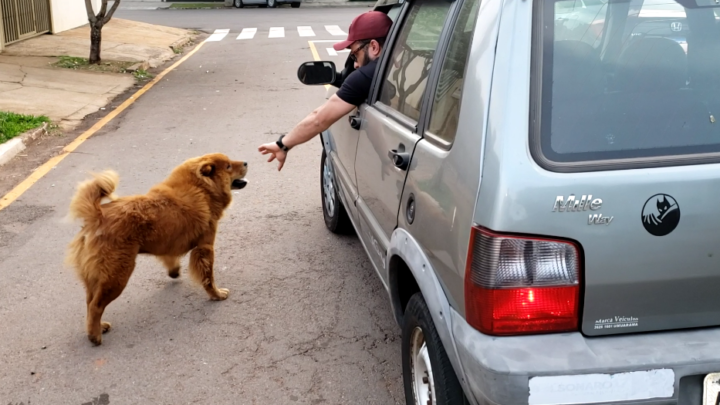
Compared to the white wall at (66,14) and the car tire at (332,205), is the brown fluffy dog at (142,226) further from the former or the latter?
the white wall at (66,14)

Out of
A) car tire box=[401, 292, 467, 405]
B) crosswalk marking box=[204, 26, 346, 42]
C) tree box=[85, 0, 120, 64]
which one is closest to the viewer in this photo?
car tire box=[401, 292, 467, 405]

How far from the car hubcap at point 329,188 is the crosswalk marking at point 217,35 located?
17145mm

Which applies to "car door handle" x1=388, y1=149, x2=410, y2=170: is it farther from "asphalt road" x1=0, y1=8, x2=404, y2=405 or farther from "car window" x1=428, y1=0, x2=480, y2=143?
"asphalt road" x1=0, y1=8, x2=404, y2=405

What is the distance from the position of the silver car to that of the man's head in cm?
180

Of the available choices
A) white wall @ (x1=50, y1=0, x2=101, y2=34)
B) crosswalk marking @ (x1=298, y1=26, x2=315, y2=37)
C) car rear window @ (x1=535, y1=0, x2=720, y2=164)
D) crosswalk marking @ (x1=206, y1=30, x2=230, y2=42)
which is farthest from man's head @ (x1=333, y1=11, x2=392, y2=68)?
crosswalk marking @ (x1=298, y1=26, x2=315, y2=37)

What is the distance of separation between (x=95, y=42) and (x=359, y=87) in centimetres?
1225

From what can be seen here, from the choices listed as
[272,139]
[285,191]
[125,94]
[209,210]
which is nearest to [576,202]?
[209,210]

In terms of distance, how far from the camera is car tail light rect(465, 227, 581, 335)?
221 cm

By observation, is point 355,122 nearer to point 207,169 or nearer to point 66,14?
point 207,169

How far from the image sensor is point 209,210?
14.7ft

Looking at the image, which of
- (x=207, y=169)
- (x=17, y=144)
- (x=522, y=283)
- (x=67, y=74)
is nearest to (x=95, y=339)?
(x=207, y=169)

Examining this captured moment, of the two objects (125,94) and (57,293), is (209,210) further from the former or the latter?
(125,94)

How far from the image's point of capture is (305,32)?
77.7ft

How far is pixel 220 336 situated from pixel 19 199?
3518mm
